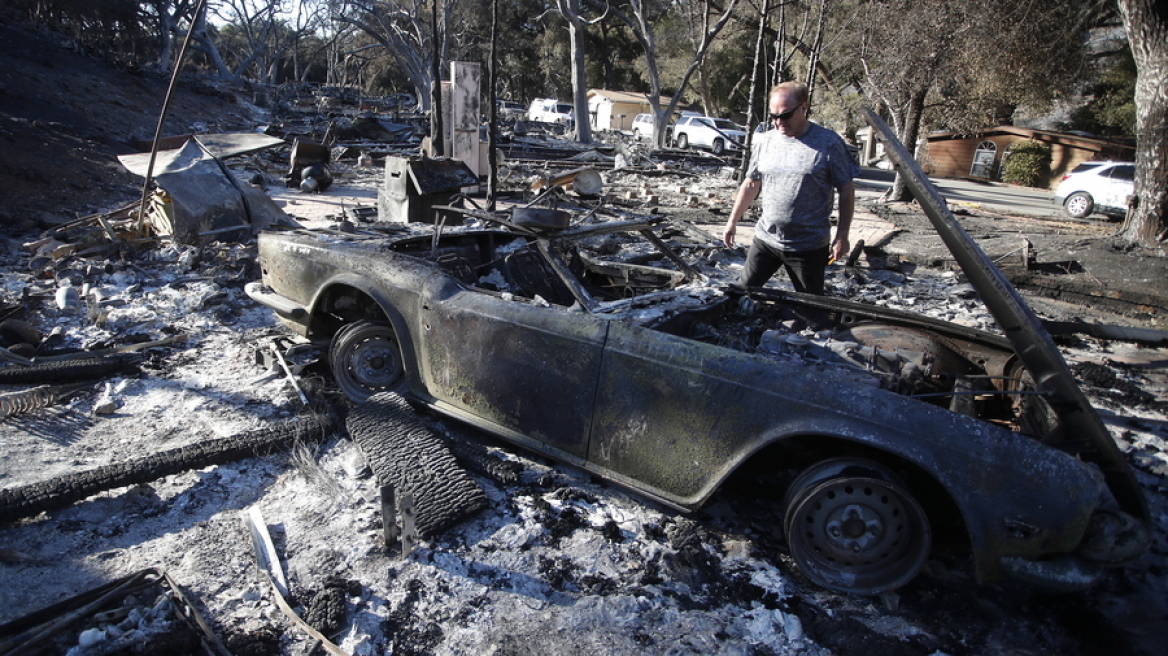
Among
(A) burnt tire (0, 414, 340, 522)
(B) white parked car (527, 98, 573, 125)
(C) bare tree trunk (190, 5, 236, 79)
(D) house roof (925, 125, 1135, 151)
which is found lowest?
(A) burnt tire (0, 414, 340, 522)

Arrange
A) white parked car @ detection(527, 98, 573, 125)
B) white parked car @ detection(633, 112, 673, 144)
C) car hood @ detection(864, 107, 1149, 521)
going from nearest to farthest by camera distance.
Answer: car hood @ detection(864, 107, 1149, 521) → white parked car @ detection(633, 112, 673, 144) → white parked car @ detection(527, 98, 573, 125)

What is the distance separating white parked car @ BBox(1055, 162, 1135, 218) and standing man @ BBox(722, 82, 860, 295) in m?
13.2

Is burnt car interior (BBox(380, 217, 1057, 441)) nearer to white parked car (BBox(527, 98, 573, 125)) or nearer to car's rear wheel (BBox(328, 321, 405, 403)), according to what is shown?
car's rear wheel (BBox(328, 321, 405, 403))

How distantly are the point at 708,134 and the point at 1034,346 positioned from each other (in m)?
23.6

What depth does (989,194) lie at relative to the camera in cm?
1842

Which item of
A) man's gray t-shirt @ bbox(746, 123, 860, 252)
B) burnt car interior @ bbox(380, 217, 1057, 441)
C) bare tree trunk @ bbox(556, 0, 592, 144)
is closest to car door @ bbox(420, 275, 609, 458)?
burnt car interior @ bbox(380, 217, 1057, 441)

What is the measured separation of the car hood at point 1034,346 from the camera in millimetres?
2365

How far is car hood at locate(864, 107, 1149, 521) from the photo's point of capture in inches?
93.1

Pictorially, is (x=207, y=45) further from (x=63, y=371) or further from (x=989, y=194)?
(x=63, y=371)

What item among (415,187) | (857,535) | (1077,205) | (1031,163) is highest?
(1031,163)

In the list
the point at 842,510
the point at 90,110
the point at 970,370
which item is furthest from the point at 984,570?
the point at 90,110

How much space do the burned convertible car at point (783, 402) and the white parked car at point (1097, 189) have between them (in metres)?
13.5

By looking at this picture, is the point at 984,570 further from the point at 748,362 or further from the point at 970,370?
the point at 970,370

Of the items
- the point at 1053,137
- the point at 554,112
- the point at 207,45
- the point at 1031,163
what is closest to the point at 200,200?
the point at 1031,163
